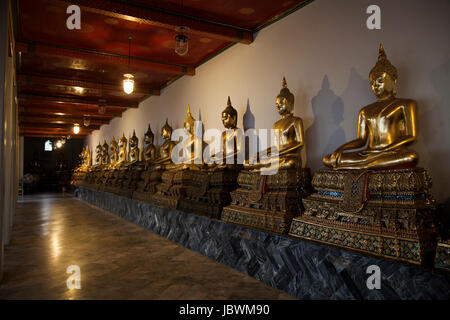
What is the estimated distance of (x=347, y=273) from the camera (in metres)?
2.32

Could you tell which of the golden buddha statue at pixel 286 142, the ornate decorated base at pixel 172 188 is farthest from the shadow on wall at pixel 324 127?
the ornate decorated base at pixel 172 188

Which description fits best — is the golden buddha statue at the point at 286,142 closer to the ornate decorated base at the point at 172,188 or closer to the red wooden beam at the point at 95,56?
the ornate decorated base at the point at 172,188

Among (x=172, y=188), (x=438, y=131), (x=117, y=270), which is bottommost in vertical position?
(x=117, y=270)

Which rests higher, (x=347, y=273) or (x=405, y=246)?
(x=405, y=246)

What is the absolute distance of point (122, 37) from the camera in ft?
17.2

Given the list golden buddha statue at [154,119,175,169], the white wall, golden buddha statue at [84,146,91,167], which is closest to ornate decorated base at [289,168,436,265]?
the white wall

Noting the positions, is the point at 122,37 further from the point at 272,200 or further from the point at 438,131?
the point at 438,131

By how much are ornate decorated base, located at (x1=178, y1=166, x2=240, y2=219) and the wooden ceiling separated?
2046mm

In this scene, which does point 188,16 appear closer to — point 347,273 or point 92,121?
point 347,273

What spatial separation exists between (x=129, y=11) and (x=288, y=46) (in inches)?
82.9

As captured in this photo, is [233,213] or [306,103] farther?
[306,103]

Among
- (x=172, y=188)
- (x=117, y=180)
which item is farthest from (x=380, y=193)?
(x=117, y=180)

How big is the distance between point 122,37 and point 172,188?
8.42 ft
